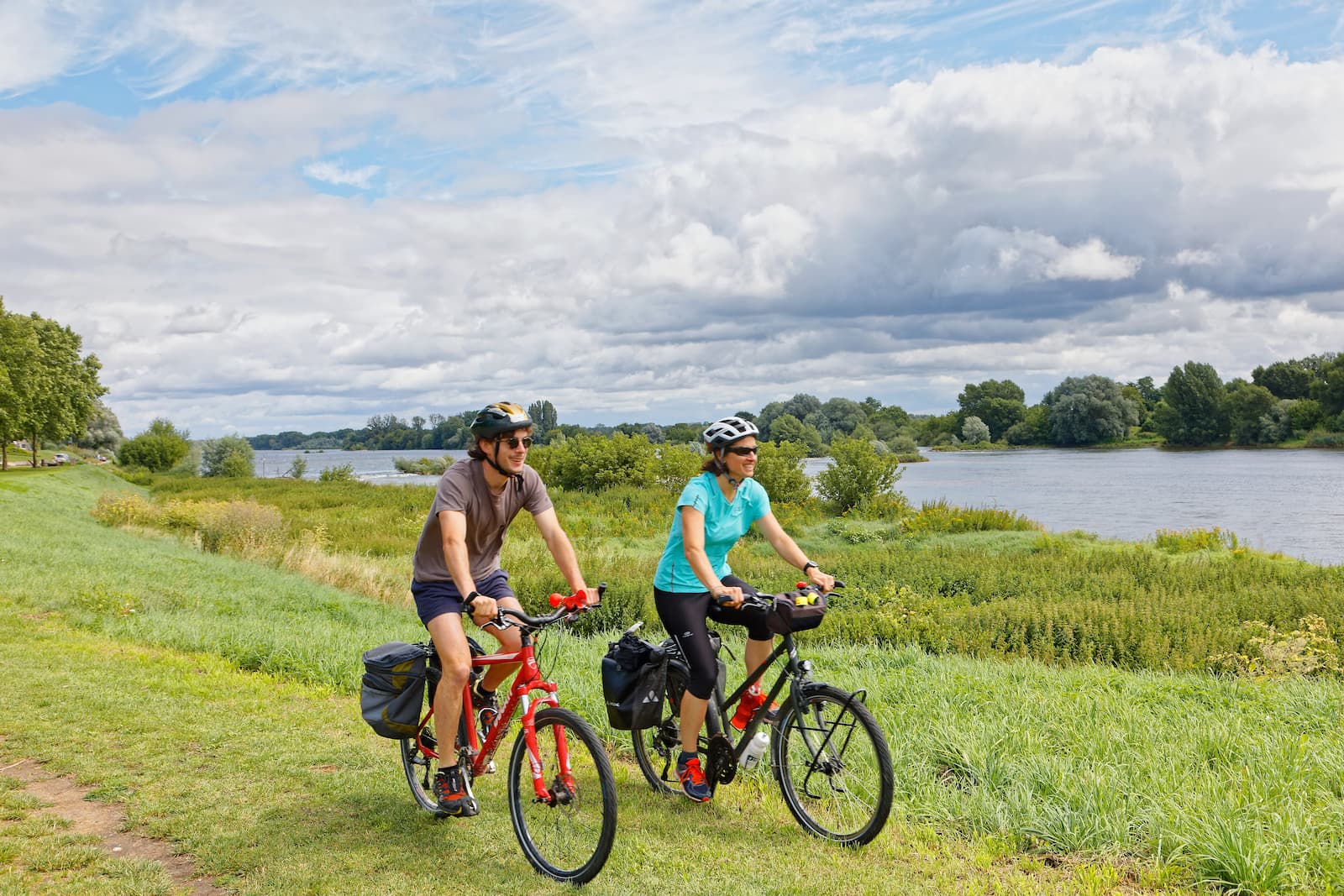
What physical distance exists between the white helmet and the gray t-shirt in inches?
36.0

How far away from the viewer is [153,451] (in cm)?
8150

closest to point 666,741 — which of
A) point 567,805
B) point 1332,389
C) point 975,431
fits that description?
point 567,805

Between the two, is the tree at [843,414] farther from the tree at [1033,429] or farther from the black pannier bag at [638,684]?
the black pannier bag at [638,684]

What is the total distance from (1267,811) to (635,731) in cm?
331

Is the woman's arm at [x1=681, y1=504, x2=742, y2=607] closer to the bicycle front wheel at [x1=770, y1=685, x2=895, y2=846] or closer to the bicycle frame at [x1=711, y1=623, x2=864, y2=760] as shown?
the bicycle frame at [x1=711, y1=623, x2=864, y2=760]

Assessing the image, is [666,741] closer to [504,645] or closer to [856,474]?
[504,645]

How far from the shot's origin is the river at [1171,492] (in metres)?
38.2

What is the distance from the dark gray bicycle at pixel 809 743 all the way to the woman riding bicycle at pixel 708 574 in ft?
0.29

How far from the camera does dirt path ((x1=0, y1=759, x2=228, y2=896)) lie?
422cm

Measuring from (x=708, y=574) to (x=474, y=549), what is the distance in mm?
1197

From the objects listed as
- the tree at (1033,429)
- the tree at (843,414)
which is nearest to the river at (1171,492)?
the tree at (1033,429)

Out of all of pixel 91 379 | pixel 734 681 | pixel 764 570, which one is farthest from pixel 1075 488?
pixel 91 379

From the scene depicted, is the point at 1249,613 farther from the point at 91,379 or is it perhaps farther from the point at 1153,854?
the point at 91,379

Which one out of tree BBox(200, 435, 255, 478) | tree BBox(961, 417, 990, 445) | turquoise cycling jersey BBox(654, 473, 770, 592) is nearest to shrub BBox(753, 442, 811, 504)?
turquoise cycling jersey BBox(654, 473, 770, 592)
